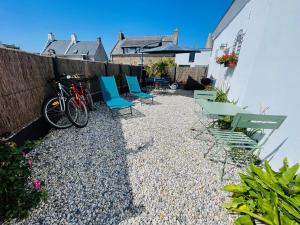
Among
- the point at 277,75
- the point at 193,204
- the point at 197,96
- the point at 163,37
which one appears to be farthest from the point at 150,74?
the point at 163,37

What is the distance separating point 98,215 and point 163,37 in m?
24.0

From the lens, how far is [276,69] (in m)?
2.19

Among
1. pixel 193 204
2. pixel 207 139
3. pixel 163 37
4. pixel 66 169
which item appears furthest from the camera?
pixel 163 37

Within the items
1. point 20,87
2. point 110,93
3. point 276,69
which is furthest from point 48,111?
point 276,69

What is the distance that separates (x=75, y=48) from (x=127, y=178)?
24.5m

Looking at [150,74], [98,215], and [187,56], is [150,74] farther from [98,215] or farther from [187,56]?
[187,56]

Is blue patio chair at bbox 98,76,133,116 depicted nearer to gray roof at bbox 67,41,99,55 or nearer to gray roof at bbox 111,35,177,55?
gray roof at bbox 111,35,177,55

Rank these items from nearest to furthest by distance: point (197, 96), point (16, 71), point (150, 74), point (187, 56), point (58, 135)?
point (16, 71) < point (58, 135) < point (197, 96) < point (150, 74) < point (187, 56)

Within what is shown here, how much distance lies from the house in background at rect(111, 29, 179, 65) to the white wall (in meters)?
18.2

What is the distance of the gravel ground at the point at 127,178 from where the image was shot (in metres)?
1.46

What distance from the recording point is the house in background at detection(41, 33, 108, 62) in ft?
68.1

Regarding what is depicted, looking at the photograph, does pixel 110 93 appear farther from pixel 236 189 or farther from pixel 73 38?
pixel 73 38

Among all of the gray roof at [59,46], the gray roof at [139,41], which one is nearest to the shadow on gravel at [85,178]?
the gray roof at [139,41]

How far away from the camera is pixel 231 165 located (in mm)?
2320
